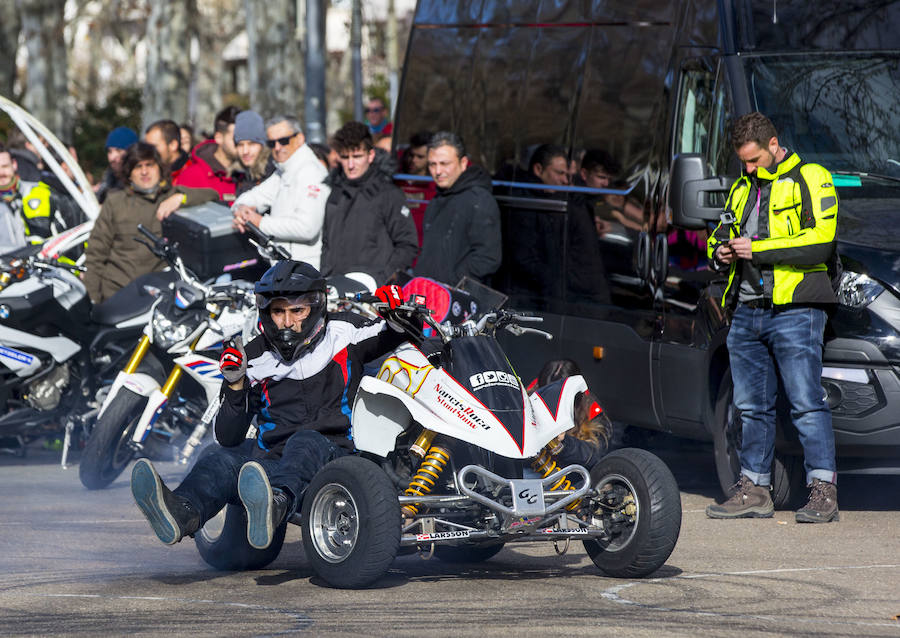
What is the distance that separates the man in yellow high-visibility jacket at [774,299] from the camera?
27.5 ft

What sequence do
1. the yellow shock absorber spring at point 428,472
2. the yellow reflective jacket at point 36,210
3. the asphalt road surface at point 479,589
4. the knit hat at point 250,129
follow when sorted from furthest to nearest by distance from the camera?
the yellow reflective jacket at point 36,210 < the knit hat at point 250,129 < the yellow shock absorber spring at point 428,472 < the asphalt road surface at point 479,589

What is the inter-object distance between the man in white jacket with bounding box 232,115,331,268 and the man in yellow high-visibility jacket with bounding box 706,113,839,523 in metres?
3.21

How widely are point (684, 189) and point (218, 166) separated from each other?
650 cm

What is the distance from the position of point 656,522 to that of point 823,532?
1868 millimetres

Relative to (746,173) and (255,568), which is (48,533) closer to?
(255,568)

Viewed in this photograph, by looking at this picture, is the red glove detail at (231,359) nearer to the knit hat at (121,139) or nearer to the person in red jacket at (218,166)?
the person in red jacket at (218,166)

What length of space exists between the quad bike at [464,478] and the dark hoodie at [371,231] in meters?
3.47

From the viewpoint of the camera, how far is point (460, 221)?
33.5ft

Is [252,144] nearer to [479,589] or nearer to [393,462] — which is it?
[393,462]

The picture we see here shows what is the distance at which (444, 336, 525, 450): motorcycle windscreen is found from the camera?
679cm

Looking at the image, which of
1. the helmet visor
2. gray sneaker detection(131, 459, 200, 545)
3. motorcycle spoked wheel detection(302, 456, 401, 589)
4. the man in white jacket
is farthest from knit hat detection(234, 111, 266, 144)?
motorcycle spoked wheel detection(302, 456, 401, 589)

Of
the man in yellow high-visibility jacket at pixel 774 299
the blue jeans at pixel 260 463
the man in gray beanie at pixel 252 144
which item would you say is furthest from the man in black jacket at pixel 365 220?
the blue jeans at pixel 260 463

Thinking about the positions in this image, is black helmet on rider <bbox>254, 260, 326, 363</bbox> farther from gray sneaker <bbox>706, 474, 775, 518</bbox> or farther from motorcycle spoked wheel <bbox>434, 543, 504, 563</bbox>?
gray sneaker <bbox>706, 474, 775, 518</bbox>

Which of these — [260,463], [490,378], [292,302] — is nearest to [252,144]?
[292,302]
